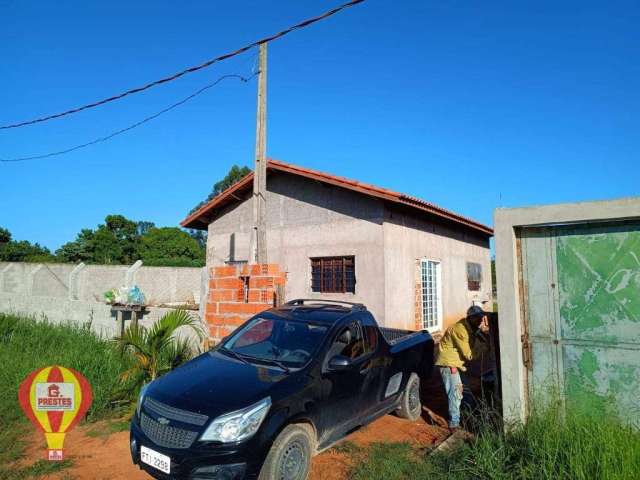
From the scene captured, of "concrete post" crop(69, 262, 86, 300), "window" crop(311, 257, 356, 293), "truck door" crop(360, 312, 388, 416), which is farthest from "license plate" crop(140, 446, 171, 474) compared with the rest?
"concrete post" crop(69, 262, 86, 300)

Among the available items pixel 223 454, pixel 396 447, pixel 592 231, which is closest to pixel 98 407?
pixel 223 454

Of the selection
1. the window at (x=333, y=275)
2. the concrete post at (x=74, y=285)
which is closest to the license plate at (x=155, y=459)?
the window at (x=333, y=275)

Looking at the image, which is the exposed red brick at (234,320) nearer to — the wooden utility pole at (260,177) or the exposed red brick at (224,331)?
the exposed red brick at (224,331)

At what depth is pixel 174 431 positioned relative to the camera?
331 centimetres

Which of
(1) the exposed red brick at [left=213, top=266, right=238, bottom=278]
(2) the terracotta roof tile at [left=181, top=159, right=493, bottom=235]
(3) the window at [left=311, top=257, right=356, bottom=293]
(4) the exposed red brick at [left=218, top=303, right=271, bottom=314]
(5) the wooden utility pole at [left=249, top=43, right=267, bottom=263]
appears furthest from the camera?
(3) the window at [left=311, top=257, right=356, bottom=293]

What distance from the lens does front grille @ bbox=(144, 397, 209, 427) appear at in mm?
3250

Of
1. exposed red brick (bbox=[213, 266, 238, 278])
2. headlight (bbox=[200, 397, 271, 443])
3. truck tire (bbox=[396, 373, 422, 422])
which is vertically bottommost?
truck tire (bbox=[396, 373, 422, 422])

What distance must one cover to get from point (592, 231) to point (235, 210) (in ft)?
31.4

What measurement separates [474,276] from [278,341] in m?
11.5

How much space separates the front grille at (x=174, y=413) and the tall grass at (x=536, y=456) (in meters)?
1.66

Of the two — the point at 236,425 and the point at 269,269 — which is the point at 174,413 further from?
Answer: the point at 269,269

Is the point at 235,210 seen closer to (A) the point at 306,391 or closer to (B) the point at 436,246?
(B) the point at 436,246

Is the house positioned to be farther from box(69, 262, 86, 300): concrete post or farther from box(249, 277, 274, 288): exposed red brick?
box(69, 262, 86, 300): concrete post

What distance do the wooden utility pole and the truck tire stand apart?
360 cm
